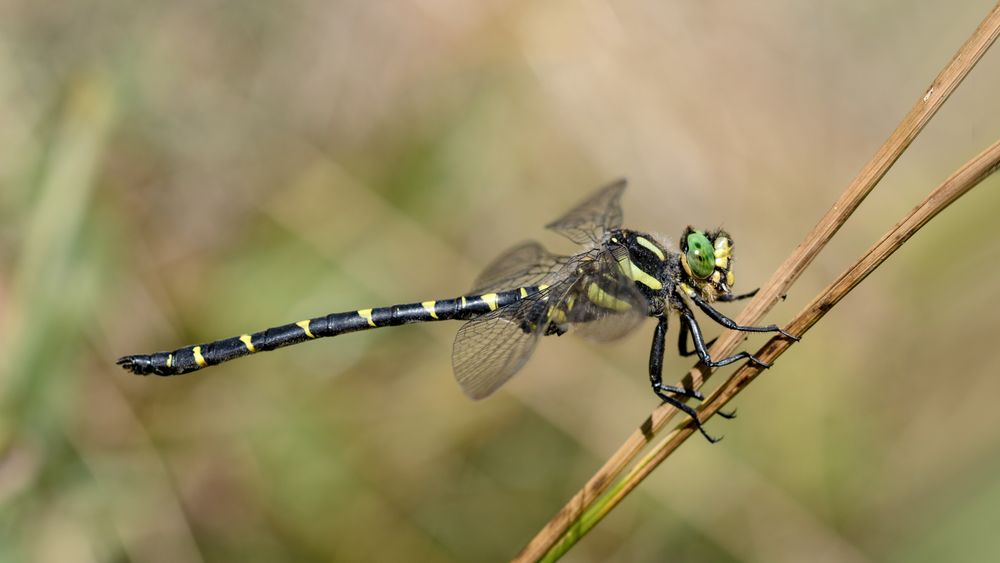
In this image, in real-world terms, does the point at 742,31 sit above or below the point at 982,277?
above

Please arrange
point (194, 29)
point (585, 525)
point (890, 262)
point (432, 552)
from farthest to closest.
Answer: point (194, 29) → point (890, 262) → point (432, 552) → point (585, 525)

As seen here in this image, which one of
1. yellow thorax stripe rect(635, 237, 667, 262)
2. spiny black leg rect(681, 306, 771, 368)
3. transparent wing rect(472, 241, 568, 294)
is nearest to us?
spiny black leg rect(681, 306, 771, 368)

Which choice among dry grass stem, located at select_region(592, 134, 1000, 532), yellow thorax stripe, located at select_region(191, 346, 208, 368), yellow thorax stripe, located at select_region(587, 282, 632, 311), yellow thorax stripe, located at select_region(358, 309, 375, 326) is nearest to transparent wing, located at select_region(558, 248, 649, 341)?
yellow thorax stripe, located at select_region(587, 282, 632, 311)

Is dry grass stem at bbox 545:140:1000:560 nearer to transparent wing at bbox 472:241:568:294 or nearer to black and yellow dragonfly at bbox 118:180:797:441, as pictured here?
black and yellow dragonfly at bbox 118:180:797:441

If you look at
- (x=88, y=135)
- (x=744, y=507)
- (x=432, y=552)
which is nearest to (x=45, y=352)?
(x=88, y=135)

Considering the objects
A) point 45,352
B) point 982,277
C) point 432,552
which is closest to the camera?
point 45,352

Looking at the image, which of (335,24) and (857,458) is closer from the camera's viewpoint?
(857,458)

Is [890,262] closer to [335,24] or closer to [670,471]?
[670,471]
